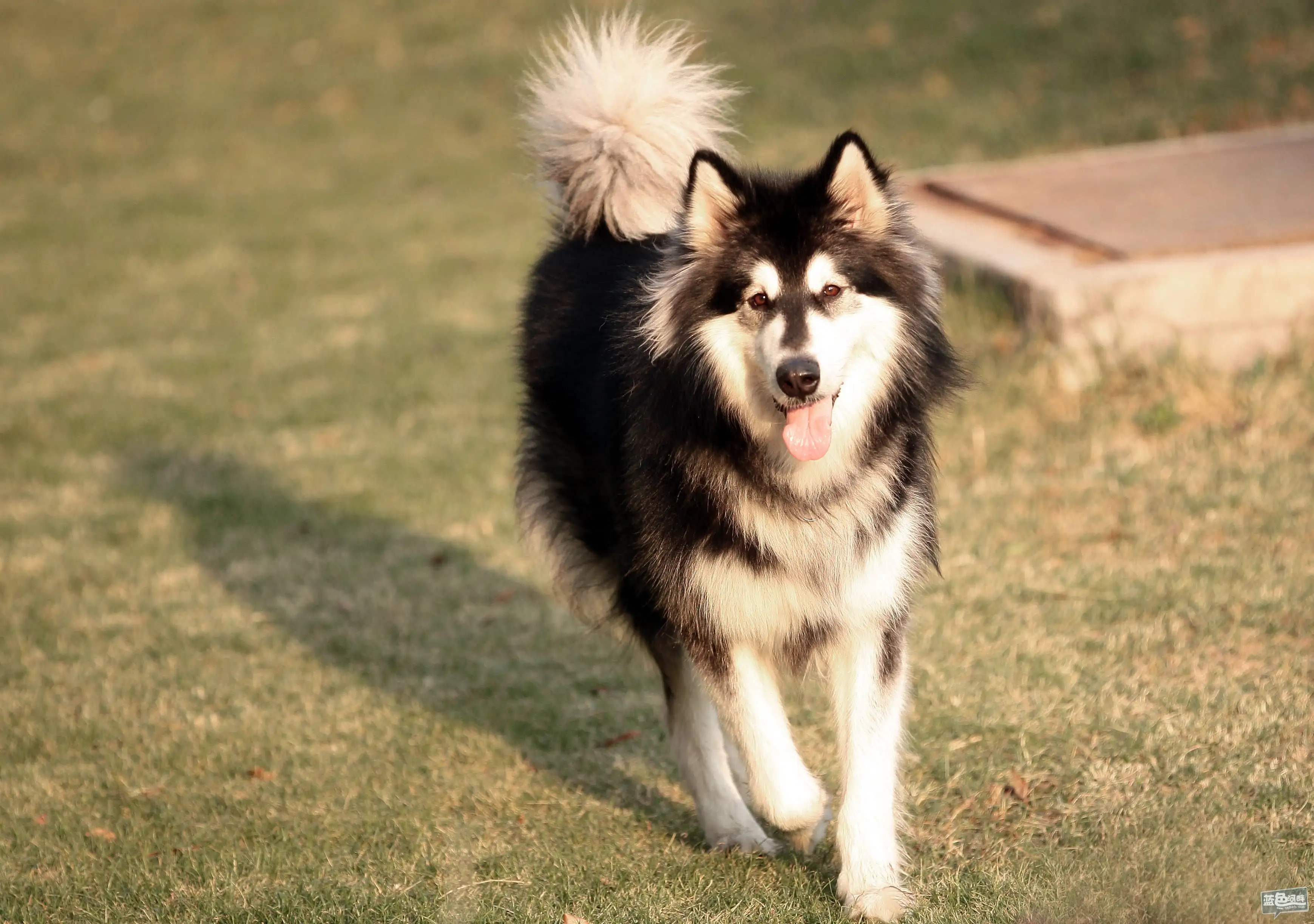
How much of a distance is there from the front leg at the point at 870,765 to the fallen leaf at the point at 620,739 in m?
1.38

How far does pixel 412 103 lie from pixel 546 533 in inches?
568

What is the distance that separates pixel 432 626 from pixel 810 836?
2.63 meters

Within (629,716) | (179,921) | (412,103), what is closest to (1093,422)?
(629,716)

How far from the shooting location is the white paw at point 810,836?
162 inches

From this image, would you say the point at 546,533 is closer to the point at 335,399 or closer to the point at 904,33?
the point at 335,399

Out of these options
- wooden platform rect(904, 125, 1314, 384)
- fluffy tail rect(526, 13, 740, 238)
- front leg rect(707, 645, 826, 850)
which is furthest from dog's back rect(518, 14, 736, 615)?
wooden platform rect(904, 125, 1314, 384)

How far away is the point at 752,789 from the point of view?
384cm

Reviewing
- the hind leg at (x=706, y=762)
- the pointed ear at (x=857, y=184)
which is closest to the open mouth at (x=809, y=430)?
the pointed ear at (x=857, y=184)

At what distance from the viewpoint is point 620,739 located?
515 centimetres

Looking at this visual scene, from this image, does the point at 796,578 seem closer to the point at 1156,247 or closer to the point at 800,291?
the point at 800,291

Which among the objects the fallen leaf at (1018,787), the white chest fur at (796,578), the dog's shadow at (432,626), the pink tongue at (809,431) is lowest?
the dog's shadow at (432,626)

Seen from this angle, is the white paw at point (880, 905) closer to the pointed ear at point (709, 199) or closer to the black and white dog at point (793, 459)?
the black and white dog at point (793, 459)

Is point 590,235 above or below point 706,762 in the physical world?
above

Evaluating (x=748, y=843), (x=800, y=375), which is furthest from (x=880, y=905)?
(x=800, y=375)
